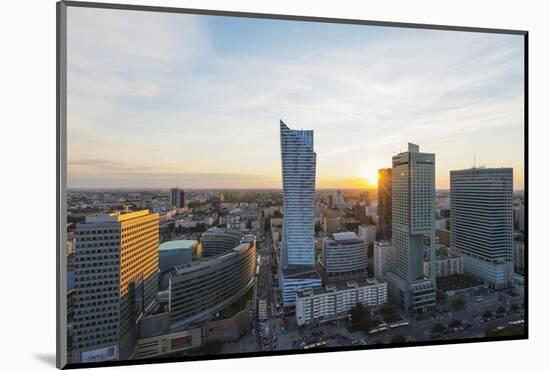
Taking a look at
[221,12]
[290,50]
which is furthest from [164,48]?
[290,50]

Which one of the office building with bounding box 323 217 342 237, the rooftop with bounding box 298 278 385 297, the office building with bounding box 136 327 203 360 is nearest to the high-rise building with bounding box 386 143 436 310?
the rooftop with bounding box 298 278 385 297

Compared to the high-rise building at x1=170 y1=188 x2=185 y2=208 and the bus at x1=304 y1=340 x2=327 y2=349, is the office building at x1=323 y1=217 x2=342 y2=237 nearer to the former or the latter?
the bus at x1=304 y1=340 x2=327 y2=349

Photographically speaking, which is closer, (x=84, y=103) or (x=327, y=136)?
(x=84, y=103)

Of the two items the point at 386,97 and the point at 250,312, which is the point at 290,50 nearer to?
the point at 386,97

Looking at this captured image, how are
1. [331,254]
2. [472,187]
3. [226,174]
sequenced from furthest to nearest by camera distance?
[331,254], [472,187], [226,174]

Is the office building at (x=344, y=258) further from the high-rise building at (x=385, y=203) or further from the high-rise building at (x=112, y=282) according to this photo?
the high-rise building at (x=112, y=282)

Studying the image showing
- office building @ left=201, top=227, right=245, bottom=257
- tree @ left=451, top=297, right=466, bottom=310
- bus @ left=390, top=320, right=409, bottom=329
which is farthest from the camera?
office building @ left=201, top=227, right=245, bottom=257

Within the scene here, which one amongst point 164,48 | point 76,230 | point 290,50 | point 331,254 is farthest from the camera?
point 331,254
